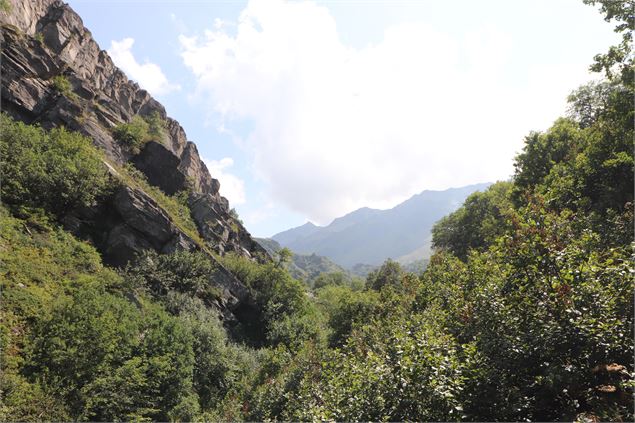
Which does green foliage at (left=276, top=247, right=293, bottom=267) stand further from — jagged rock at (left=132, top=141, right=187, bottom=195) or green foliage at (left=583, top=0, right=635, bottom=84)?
green foliage at (left=583, top=0, right=635, bottom=84)

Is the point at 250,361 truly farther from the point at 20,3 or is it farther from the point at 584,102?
the point at 20,3

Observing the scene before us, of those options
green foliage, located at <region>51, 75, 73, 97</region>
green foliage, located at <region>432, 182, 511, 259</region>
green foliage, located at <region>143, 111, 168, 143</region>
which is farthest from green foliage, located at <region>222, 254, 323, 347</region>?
green foliage, located at <region>143, 111, 168, 143</region>

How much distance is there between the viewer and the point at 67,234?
1199 inches

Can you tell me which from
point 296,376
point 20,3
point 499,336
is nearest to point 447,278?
point 296,376

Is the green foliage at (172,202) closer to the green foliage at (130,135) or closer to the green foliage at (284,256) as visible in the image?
the green foliage at (130,135)

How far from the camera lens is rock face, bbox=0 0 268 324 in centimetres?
3628

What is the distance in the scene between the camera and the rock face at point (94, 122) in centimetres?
3628

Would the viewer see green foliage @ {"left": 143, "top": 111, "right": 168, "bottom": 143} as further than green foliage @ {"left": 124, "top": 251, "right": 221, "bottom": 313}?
Yes

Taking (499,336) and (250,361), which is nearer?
(499,336)

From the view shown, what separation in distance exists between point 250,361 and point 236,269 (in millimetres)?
19186

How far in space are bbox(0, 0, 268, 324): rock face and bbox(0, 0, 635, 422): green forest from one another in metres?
2.48

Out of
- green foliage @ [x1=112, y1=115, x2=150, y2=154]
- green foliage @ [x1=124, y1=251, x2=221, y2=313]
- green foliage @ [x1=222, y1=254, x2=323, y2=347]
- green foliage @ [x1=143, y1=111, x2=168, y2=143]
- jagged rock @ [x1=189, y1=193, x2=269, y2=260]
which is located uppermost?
green foliage @ [x1=143, y1=111, x2=168, y2=143]

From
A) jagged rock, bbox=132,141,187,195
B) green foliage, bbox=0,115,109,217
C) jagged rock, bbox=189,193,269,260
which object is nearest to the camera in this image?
green foliage, bbox=0,115,109,217

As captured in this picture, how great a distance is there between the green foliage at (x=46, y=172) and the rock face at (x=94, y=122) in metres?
2.18
